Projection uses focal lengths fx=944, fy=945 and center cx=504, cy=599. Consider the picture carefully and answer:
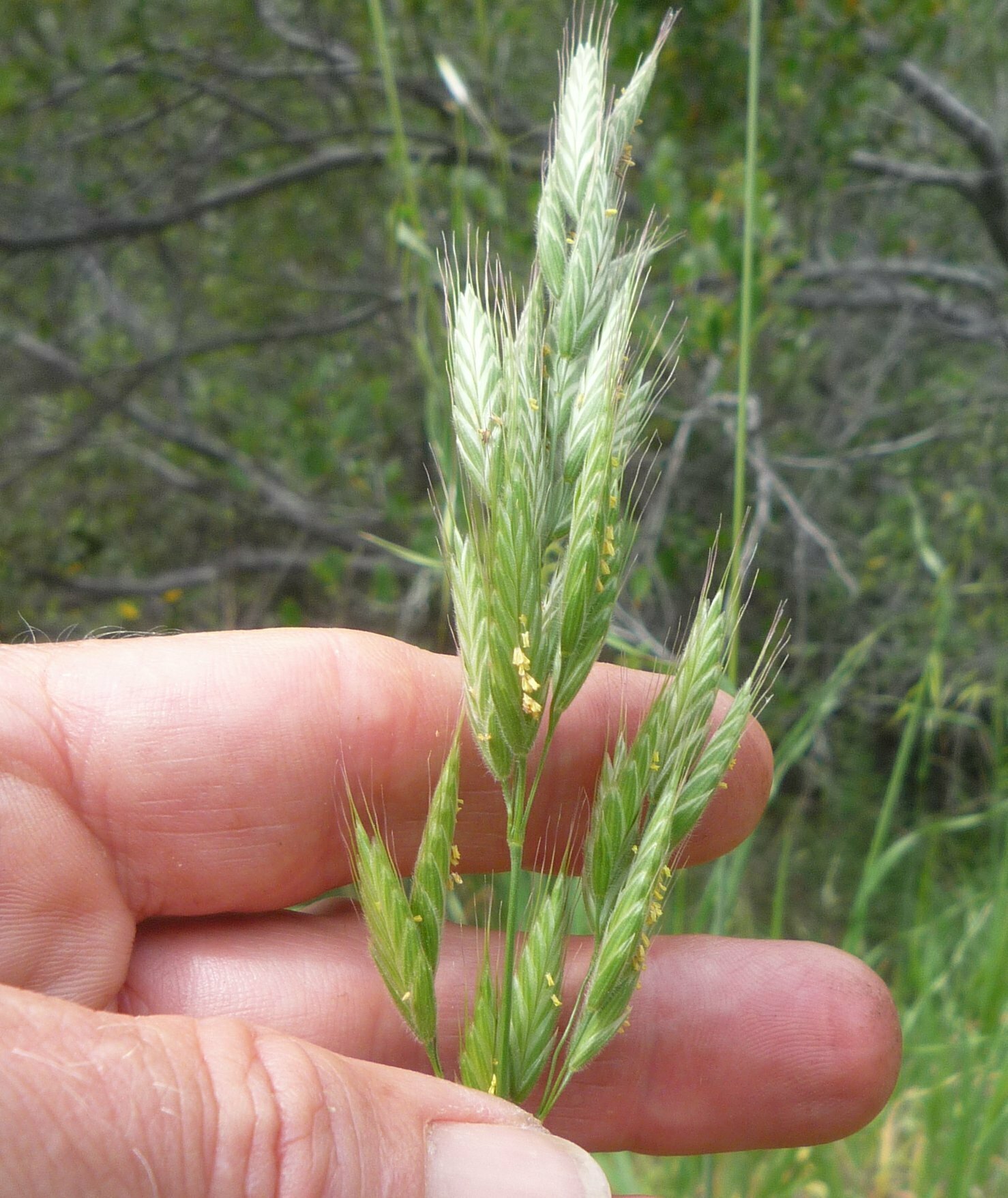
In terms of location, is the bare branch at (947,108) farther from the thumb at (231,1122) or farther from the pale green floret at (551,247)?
the thumb at (231,1122)

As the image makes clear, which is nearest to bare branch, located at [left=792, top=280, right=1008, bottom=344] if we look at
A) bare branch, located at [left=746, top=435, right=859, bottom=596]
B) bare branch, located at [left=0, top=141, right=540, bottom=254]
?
bare branch, located at [left=746, top=435, right=859, bottom=596]

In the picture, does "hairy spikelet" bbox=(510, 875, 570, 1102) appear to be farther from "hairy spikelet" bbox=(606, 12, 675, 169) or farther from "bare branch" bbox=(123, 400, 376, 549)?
"bare branch" bbox=(123, 400, 376, 549)

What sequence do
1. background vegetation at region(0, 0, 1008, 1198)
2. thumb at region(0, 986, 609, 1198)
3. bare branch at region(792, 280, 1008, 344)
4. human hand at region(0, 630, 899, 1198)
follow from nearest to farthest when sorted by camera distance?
thumb at region(0, 986, 609, 1198) < human hand at region(0, 630, 899, 1198) < background vegetation at region(0, 0, 1008, 1198) < bare branch at region(792, 280, 1008, 344)

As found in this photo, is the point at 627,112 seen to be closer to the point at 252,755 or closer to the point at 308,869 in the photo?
the point at 252,755

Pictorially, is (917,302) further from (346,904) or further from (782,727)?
(346,904)

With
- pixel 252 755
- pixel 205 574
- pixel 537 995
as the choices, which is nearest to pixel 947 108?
pixel 252 755

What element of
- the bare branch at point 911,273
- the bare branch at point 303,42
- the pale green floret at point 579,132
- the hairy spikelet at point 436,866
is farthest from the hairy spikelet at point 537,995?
the bare branch at point 303,42
